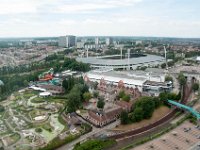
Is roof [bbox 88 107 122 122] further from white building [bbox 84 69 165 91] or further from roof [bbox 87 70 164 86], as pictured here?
roof [bbox 87 70 164 86]

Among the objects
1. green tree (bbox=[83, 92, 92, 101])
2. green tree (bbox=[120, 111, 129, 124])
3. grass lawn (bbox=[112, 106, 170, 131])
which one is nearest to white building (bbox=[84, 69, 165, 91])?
grass lawn (bbox=[112, 106, 170, 131])

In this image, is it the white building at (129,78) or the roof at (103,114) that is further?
the white building at (129,78)

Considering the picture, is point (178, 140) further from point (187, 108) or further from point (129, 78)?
point (129, 78)

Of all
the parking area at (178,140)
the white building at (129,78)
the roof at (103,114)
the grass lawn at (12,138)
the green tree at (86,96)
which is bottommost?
the grass lawn at (12,138)

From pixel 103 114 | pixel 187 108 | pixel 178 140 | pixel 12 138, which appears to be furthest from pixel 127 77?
pixel 12 138

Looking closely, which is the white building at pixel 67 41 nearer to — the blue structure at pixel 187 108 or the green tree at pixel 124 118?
the blue structure at pixel 187 108

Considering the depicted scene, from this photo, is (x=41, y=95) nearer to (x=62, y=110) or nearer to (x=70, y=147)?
(x=62, y=110)

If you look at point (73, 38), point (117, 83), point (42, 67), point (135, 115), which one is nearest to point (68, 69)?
point (42, 67)

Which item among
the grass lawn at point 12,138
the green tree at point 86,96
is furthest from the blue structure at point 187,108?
the grass lawn at point 12,138
